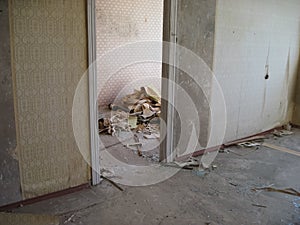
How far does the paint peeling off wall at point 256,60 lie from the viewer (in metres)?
3.84

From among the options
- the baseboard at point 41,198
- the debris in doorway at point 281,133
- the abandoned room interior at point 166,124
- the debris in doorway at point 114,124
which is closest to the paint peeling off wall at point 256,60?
the abandoned room interior at point 166,124

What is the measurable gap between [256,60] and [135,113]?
2343 mm

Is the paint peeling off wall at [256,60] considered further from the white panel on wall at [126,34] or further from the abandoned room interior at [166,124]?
the white panel on wall at [126,34]

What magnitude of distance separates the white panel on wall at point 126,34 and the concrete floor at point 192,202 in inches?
138

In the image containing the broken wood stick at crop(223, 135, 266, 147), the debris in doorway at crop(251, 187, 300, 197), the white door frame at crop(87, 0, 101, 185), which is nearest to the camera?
the white door frame at crop(87, 0, 101, 185)

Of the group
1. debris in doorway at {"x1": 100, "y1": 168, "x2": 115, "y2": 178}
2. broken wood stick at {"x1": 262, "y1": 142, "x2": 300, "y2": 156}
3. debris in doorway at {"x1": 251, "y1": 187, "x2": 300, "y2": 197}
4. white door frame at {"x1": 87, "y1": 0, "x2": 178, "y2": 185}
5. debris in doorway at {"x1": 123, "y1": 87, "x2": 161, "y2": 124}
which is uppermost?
white door frame at {"x1": 87, "y1": 0, "x2": 178, "y2": 185}

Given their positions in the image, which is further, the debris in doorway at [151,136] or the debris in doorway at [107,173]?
the debris in doorway at [151,136]

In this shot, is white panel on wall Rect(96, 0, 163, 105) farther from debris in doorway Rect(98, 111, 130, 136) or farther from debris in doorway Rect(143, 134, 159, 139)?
debris in doorway Rect(143, 134, 159, 139)

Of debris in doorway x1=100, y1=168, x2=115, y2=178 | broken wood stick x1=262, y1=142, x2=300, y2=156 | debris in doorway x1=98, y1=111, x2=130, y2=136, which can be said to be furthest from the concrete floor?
debris in doorway x1=98, y1=111, x2=130, y2=136

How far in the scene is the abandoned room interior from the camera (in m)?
2.45

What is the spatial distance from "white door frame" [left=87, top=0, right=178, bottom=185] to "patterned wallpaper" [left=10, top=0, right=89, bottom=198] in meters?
0.06

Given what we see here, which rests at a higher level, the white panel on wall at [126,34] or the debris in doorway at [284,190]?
the white panel on wall at [126,34]

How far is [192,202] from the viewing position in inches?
108

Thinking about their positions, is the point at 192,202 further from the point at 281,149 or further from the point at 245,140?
the point at 281,149
